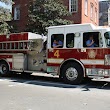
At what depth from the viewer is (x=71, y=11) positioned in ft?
92.5

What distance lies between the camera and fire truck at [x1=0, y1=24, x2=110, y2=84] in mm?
11742

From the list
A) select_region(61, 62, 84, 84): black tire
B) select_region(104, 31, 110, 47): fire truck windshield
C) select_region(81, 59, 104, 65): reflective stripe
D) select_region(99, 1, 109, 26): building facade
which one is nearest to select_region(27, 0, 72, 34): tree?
select_region(61, 62, 84, 84): black tire

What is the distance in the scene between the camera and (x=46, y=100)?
29.1 ft

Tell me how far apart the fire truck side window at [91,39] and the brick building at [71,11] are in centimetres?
1564

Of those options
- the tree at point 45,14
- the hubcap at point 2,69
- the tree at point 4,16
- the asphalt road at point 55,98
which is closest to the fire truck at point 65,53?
the hubcap at point 2,69

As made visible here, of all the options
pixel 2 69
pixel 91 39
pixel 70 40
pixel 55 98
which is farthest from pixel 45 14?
pixel 55 98

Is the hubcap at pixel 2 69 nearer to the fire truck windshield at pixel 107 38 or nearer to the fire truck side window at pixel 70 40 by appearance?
the fire truck side window at pixel 70 40

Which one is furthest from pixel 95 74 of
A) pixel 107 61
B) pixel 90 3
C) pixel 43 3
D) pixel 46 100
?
pixel 90 3

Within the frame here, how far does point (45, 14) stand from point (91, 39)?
44.9 feet

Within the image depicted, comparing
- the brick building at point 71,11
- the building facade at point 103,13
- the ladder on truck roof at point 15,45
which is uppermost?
the building facade at point 103,13

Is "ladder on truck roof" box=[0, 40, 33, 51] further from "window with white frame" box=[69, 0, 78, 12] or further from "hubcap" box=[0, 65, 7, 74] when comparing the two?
"window with white frame" box=[69, 0, 78, 12]

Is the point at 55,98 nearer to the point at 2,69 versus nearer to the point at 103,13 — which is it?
the point at 2,69

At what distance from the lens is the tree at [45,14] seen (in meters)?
24.6

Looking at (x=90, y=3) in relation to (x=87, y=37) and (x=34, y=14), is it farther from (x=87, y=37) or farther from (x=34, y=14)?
(x=87, y=37)
